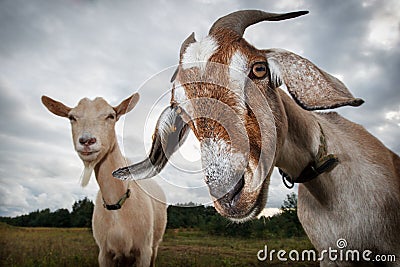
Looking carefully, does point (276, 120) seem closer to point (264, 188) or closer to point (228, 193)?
point (264, 188)

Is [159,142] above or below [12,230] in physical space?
above

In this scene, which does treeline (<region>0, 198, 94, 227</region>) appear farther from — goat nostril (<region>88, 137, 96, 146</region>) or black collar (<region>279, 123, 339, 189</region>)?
black collar (<region>279, 123, 339, 189</region>)

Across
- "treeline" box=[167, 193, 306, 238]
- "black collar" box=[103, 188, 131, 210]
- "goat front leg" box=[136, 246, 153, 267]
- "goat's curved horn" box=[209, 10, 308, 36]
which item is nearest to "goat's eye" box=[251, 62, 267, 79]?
"goat's curved horn" box=[209, 10, 308, 36]

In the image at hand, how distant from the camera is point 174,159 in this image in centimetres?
130

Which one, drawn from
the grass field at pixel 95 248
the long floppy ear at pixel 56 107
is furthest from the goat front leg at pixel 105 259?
the long floppy ear at pixel 56 107

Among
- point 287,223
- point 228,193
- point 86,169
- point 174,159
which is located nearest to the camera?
point 228,193

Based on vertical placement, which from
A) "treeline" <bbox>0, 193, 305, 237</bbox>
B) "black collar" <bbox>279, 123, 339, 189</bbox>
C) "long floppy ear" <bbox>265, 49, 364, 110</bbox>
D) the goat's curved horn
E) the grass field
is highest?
the goat's curved horn

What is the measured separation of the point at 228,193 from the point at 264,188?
191 mm

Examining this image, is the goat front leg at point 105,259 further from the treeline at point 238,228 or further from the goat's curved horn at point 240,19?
the goat's curved horn at point 240,19

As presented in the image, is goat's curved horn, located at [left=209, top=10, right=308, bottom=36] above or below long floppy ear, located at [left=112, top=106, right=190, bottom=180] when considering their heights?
above

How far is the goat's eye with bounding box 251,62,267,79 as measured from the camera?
1.12m

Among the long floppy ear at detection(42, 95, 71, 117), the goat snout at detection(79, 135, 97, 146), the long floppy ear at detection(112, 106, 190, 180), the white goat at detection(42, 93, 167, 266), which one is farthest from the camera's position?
the long floppy ear at detection(42, 95, 71, 117)

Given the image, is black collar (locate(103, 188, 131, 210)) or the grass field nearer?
black collar (locate(103, 188, 131, 210))

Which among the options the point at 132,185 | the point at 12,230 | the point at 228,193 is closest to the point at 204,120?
the point at 228,193
